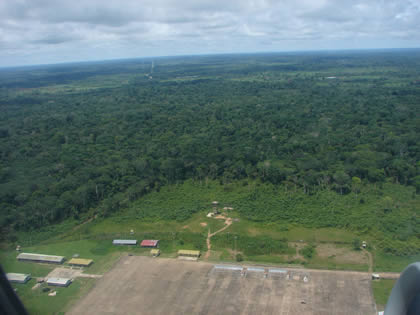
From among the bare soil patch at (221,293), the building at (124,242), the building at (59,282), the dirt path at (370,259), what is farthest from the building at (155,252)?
the dirt path at (370,259)

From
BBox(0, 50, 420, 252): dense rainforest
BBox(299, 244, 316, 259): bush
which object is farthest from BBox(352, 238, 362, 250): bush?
BBox(299, 244, 316, 259): bush

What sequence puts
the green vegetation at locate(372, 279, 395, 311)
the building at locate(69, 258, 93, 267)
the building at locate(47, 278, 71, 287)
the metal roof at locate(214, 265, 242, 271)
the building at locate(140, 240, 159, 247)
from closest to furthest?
the green vegetation at locate(372, 279, 395, 311)
the building at locate(47, 278, 71, 287)
the metal roof at locate(214, 265, 242, 271)
the building at locate(69, 258, 93, 267)
the building at locate(140, 240, 159, 247)

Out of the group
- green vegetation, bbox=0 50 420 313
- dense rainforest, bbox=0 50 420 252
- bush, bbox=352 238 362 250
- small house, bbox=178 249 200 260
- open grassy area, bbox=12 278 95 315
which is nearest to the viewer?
open grassy area, bbox=12 278 95 315

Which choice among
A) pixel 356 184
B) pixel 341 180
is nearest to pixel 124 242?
pixel 341 180

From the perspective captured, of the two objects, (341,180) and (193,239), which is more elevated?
(341,180)

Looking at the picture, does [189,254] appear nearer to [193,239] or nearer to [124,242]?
[193,239]

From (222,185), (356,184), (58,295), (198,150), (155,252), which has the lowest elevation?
(58,295)

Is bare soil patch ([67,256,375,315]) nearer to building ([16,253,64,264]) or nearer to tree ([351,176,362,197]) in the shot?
building ([16,253,64,264])

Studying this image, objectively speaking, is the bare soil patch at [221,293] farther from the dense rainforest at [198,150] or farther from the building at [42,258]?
the dense rainforest at [198,150]

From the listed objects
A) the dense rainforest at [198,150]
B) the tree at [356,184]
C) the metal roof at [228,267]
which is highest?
the dense rainforest at [198,150]

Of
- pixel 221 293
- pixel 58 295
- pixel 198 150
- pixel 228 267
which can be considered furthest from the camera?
pixel 198 150

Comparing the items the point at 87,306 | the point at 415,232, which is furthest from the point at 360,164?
the point at 87,306
